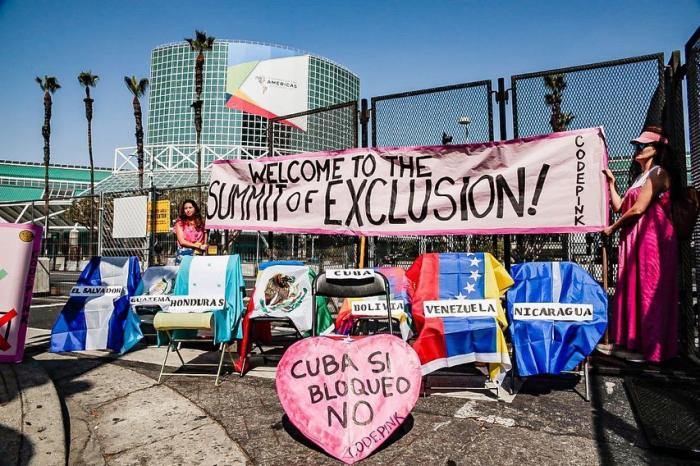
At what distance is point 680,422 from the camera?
3.31 metres

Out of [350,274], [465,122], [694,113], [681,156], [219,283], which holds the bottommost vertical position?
[219,283]

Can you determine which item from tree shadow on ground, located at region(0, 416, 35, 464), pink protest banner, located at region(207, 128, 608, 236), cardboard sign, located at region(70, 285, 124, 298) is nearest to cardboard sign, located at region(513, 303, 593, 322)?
pink protest banner, located at region(207, 128, 608, 236)

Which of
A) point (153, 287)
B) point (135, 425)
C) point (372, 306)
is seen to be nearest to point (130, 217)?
point (153, 287)

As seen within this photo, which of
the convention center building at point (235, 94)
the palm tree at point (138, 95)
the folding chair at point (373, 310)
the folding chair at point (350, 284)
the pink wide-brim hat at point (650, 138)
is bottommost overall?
the folding chair at point (373, 310)

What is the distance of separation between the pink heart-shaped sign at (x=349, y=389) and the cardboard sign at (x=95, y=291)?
3.57 metres

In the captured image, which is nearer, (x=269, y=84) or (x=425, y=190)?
(x=425, y=190)

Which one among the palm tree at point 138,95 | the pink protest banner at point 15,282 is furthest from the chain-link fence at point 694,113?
the palm tree at point 138,95

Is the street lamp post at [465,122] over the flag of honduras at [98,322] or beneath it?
over

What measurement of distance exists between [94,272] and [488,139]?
5.14 meters

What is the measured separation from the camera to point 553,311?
159 inches

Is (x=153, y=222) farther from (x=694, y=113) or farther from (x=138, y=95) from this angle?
(x=138, y=95)

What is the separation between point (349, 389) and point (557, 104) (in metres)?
3.99

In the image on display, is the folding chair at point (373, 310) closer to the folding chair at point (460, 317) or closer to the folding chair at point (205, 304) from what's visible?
the folding chair at point (460, 317)

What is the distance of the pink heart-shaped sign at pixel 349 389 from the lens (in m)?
2.99
